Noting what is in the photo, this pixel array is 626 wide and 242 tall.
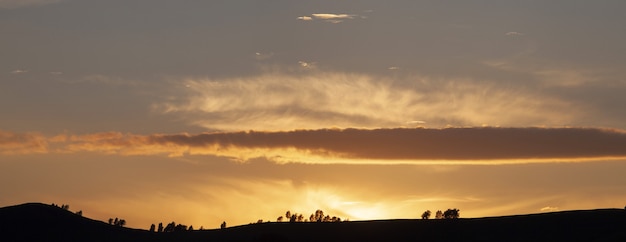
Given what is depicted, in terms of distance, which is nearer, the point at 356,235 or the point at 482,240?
the point at 482,240

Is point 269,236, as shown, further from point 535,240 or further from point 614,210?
point 614,210

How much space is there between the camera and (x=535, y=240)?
6791 inches

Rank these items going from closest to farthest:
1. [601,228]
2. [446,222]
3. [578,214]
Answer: [601,228], [578,214], [446,222]

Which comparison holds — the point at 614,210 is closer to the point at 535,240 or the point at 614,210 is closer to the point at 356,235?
the point at 535,240

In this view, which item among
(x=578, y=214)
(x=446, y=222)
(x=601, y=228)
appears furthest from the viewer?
(x=446, y=222)

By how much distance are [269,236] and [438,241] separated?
28.9 meters

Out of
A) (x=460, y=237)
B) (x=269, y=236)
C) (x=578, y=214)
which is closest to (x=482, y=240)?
(x=460, y=237)

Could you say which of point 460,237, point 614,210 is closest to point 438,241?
point 460,237

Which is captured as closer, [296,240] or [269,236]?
[269,236]

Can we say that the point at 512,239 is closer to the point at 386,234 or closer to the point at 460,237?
the point at 460,237

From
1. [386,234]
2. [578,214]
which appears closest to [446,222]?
[386,234]

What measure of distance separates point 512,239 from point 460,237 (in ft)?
36.1

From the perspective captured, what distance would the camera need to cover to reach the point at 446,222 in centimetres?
19650

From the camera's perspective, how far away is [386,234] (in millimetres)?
193375
